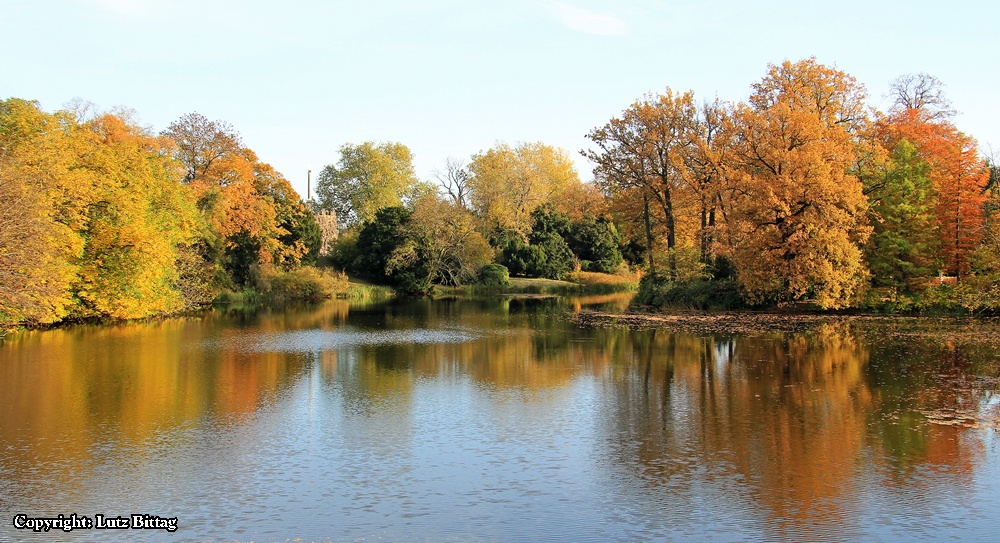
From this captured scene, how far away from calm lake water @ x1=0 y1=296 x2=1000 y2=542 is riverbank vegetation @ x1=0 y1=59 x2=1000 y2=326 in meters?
7.17

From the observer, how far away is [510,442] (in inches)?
476

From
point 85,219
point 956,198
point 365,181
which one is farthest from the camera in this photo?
point 365,181

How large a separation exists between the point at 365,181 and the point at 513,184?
1581 cm

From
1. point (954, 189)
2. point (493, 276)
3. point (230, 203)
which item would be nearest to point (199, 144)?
point (230, 203)

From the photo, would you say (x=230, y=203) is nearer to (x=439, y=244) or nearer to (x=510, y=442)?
(x=439, y=244)

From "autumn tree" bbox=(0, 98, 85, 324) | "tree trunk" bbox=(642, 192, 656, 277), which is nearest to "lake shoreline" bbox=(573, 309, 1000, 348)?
"tree trunk" bbox=(642, 192, 656, 277)

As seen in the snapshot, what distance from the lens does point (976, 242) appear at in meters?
31.2

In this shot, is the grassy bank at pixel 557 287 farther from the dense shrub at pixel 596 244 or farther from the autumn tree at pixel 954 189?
the autumn tree at pixel 954 189

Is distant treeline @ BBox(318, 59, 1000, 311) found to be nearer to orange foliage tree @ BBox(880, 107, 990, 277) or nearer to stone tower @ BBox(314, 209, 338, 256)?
orange foliage tree @ BBox(880, 107, 990, 277)

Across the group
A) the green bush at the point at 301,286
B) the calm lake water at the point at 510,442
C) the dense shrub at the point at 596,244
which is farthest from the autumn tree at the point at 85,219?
the dense shrub at the point at 596,244

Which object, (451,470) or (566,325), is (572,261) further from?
(451,470)

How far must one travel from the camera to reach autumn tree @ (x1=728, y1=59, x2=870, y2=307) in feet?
97.0

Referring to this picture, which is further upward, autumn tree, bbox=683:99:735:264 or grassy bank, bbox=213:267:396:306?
autumn tree, bbox=683:99:735:264

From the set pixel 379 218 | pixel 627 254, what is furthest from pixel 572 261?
pixel 379 218
